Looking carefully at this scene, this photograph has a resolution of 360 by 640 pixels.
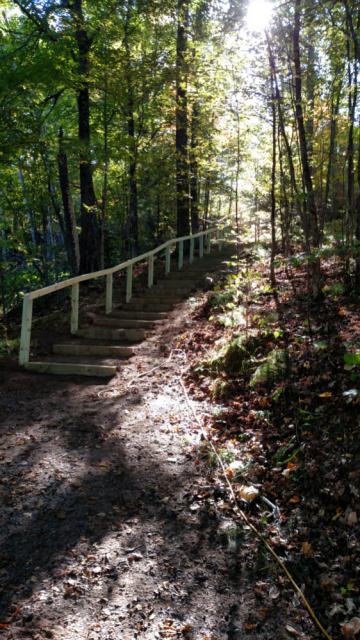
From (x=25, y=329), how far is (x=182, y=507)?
14.5 ft

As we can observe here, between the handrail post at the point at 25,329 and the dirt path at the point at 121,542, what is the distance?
1813mm

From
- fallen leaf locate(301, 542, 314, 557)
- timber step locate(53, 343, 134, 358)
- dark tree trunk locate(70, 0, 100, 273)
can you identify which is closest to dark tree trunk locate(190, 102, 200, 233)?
dark tree trunk locate(70, 0, 100, 273)

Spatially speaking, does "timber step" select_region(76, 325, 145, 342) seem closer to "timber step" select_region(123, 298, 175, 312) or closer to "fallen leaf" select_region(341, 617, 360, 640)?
"timber step" select_region(123, 298, 175, 312)

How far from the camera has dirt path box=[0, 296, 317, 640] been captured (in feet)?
8.04

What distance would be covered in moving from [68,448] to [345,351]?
123 inches

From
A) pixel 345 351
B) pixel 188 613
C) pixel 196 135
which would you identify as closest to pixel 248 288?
pixel 345 351

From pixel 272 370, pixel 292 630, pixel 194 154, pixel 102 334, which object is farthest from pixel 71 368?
pixel 194 154

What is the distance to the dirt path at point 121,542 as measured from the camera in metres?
2.45

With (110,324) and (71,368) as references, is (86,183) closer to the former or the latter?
(110,324)

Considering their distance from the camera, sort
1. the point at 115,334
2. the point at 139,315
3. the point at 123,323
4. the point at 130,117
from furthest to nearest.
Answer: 1. the point at 130,117
2. the point at 139,315
3. the point at 123,323
4. the point at 115,334

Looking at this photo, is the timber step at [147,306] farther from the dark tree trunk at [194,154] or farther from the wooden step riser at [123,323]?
the dark tree trunk at [194,154]

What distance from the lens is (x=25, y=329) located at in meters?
6.90

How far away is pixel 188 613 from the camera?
2.52m

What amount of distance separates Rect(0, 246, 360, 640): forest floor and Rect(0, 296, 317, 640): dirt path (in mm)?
10
